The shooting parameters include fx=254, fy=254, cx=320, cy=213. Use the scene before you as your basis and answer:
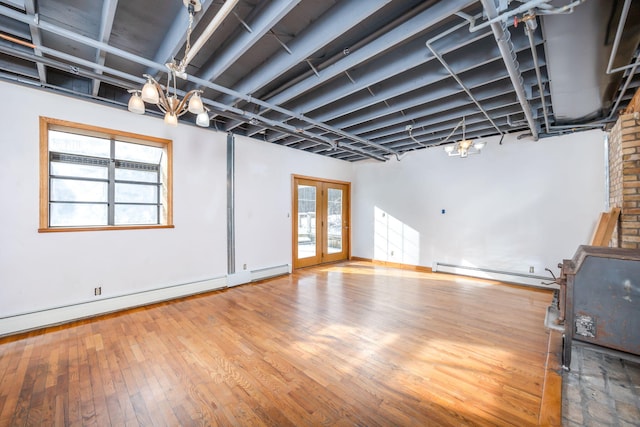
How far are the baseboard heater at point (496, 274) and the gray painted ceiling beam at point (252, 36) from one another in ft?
17.6

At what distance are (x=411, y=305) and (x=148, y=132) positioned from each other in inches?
183

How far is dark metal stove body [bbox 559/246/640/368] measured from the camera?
191 cm

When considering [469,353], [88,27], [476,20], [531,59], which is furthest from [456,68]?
[88,27]

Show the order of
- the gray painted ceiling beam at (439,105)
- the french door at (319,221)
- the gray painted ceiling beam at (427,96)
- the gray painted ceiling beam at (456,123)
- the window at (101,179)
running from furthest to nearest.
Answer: the french door at (319,221)
the gray painted ceiling beam at (456,123)
the window at (101,179)
the gray painted ceiling beam at (439,105)
the gray painted ceiling beam at (427,96)

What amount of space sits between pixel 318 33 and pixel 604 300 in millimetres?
3188

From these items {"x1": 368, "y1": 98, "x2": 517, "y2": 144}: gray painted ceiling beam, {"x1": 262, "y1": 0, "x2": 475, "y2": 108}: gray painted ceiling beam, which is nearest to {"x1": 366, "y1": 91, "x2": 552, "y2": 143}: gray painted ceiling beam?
{"x1": 368, "y1": 98, "x2": 517, "y2": 144}: gray painted ceiling beam

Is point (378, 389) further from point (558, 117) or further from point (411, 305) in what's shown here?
point (558, 117)

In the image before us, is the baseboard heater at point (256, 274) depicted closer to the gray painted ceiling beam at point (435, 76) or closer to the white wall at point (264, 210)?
the white wall at point (264, 210)

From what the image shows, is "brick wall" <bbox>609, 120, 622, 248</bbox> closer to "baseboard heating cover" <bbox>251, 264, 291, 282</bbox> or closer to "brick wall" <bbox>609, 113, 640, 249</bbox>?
"brick wall" <bbox>609, 113, 640, 249</bbox>

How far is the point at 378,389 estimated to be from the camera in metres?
1.95

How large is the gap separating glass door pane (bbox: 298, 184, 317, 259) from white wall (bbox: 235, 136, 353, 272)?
403 mm

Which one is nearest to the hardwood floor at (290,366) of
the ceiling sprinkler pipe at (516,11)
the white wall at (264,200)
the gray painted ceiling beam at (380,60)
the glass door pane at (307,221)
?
the white wall at (264,200)

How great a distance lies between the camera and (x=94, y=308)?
3318 mm

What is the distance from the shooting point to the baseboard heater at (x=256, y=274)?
4.70m
